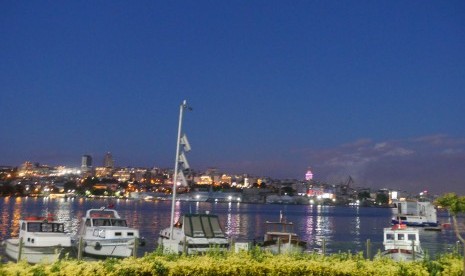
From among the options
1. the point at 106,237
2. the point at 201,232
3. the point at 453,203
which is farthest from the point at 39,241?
the point at 453,203

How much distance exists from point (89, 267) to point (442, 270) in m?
9.09

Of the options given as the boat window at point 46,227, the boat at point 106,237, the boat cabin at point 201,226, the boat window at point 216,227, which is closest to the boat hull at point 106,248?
the boat at point 106,237

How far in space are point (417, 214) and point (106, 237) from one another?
7395 cm

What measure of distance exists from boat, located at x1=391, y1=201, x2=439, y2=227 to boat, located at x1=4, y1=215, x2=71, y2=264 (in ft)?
221

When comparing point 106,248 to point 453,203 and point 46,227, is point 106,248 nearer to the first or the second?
point 46,227

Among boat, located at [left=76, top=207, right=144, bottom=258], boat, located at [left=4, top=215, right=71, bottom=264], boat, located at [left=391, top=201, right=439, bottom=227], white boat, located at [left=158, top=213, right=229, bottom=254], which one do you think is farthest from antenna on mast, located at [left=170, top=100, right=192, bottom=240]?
boat, located at [left=391, top=201, right=439, bottom=227]

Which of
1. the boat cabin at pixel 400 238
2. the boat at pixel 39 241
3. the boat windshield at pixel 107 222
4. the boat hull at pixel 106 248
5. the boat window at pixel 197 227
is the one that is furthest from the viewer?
the boat cabin at pixel 400 238

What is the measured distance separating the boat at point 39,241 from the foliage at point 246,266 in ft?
63.4

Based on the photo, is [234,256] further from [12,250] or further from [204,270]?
[12,250]

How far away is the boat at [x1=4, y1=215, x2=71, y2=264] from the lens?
31.2 metres

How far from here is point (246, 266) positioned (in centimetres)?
1365

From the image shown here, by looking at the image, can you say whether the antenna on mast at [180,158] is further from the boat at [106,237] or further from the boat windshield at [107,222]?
the boat windshield at [107,222]

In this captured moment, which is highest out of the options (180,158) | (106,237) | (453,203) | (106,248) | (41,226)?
(180,158)

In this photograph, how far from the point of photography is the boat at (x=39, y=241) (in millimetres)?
31188
